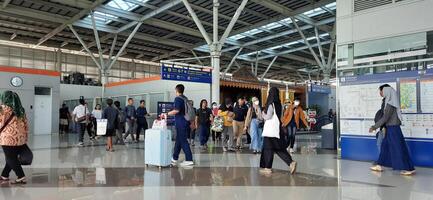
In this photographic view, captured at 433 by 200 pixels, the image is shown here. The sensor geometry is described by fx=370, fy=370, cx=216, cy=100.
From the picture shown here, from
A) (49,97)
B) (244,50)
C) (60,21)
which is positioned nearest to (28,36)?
(60,21)

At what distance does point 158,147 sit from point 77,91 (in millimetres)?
18533

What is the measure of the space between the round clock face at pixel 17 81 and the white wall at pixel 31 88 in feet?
0.40

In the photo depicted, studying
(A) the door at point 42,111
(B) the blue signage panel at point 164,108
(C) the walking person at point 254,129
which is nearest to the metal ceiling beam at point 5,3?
(A) the door at point 42,111

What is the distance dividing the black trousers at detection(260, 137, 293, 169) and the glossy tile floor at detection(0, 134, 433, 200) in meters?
0.21

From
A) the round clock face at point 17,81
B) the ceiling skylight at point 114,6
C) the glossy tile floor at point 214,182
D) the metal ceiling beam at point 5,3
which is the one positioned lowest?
the glossy tile floor at point 214,182

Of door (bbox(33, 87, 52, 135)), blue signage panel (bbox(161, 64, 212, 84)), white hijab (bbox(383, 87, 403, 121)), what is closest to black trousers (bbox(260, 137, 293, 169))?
white hijab (bbox(383, 87, 403, 121))

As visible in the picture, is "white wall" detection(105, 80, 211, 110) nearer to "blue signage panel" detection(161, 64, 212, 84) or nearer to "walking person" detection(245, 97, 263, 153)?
"blue signage panel" detection(161, 64, 212, 84)

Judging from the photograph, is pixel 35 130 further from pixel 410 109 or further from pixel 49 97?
pixel 410 109

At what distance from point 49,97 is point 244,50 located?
15209 millimetres

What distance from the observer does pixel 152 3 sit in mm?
17703

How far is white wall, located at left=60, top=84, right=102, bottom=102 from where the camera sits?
2297 centimetres

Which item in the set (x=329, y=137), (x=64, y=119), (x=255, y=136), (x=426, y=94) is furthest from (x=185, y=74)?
(x=64, y=119)

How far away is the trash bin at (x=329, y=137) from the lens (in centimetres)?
1022

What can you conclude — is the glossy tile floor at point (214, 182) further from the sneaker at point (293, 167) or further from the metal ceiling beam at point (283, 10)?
the metal ceiling beam at point (283, 10)
